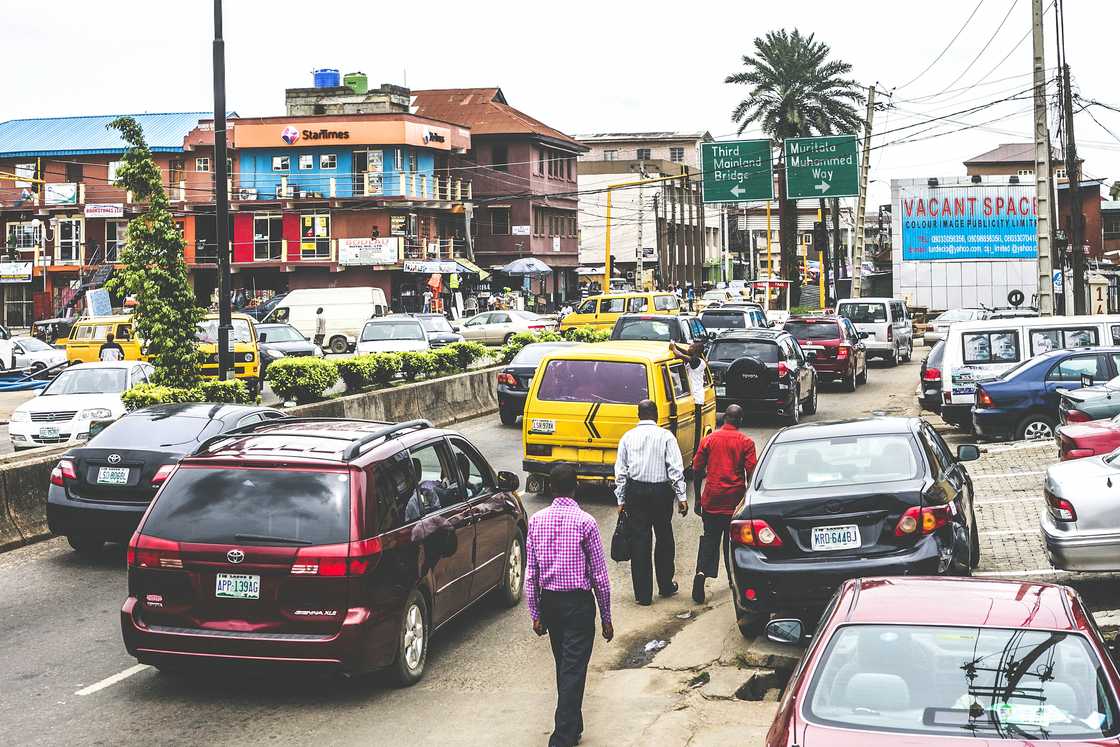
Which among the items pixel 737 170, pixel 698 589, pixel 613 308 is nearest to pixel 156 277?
pixel 698 589

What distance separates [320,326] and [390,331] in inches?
713

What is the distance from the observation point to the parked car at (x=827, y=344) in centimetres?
3170

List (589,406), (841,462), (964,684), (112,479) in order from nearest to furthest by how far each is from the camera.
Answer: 1. (964,684)
2. (841,462)
3. (112,479)
4. (589,406)

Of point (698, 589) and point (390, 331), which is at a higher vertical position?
point (390, 331)

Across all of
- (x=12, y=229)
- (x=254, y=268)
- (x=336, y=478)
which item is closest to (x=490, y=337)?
(x=254, y=268)

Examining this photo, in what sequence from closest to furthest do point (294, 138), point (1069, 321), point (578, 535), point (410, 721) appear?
point (578, 535) < point (410, 721) < point (1069, 321) < point (294, 138)

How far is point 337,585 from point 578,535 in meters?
1.57

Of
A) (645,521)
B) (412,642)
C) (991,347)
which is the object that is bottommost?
(412,642)

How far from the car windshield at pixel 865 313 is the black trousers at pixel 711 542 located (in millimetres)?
30967

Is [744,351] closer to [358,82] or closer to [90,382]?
[90,382]

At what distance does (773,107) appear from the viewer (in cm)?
5828

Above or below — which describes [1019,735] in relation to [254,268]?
below

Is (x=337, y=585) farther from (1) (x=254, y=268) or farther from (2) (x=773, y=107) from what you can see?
(1) (x=254, y=268)

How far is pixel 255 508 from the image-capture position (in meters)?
8.37
